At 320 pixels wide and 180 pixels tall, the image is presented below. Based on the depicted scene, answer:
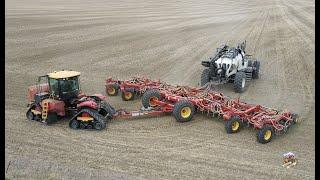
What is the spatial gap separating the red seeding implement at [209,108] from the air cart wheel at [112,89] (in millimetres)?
504

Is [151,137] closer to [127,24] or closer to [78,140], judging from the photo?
[78,140]

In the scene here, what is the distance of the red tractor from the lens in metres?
13.6

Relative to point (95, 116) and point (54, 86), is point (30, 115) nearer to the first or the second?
point (54, 86)

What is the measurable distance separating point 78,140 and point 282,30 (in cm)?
2071

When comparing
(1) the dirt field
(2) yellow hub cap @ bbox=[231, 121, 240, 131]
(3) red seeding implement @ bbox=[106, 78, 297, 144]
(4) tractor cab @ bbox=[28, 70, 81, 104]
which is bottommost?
(1) the dirt field

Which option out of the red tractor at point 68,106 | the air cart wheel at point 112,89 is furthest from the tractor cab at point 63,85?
the air cart wheel at point 112,89

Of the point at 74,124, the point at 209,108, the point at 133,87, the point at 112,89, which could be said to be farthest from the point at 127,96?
the point at 209,108

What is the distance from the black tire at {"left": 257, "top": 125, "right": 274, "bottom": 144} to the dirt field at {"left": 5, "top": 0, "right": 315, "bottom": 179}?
7.7 inches

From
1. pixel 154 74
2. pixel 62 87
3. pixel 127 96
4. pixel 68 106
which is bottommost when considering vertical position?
pixel 154 74

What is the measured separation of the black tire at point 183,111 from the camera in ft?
46.2

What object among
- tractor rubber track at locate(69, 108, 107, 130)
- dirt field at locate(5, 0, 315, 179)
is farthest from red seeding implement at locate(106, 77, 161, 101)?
tractor rubber track at locate(69, 108, 107, 130)

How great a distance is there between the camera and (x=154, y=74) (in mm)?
20562

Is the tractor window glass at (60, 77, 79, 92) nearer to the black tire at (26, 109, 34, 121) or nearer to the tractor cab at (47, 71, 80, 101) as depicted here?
the tractor cab at (47, 71, 80, 101)

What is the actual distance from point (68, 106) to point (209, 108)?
4.26 m
